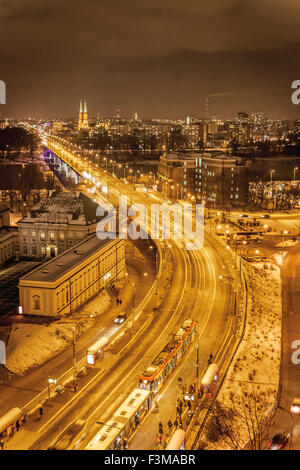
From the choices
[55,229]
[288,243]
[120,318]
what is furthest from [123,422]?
[288,243]

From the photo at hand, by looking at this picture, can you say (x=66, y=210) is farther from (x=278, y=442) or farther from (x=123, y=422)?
(x=278, y=442)

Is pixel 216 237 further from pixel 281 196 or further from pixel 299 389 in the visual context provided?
pixel 281 196

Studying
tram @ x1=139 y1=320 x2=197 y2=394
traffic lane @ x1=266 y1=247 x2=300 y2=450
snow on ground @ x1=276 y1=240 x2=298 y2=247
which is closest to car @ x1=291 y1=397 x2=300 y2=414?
traffic lane @ x1=266 y1=247 x2=300 y2=450

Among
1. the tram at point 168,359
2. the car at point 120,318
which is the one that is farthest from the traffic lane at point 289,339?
the car at point 120,318

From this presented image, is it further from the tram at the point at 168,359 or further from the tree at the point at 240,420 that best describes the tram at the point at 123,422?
the tree at the point at 240,420

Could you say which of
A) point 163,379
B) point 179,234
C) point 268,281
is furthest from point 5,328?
point 179,234
